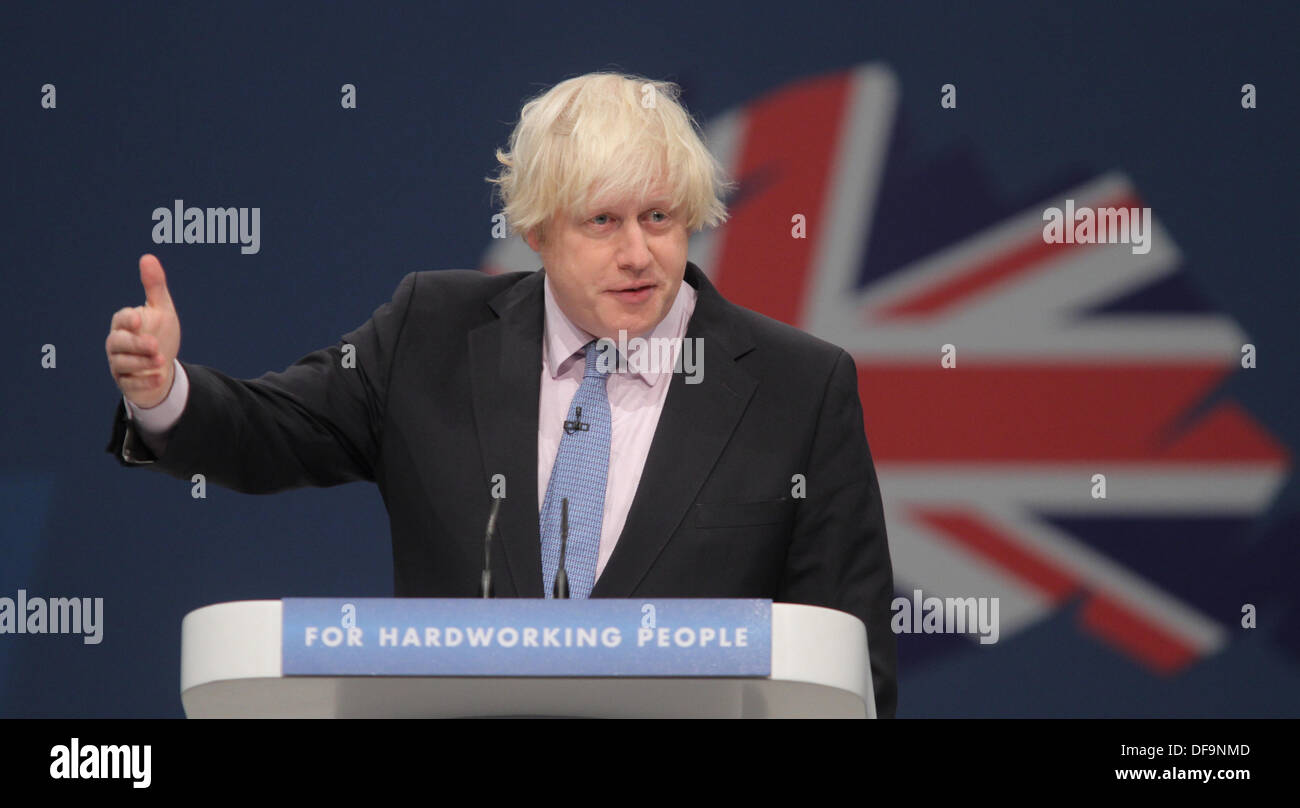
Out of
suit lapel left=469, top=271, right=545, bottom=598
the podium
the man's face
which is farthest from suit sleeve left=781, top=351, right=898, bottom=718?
the podium

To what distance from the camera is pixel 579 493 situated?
7.08ft

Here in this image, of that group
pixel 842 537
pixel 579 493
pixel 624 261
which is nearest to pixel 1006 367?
pixel 842 537

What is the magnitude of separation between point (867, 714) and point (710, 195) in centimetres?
99

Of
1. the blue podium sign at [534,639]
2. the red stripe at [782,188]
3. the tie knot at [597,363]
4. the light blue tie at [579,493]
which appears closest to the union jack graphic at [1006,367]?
the red stripe at [782,188]

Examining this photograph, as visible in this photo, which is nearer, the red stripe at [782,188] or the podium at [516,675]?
the podium at [516,675]

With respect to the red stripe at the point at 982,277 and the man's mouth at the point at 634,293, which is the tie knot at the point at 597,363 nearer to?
the man's mouth at the point at 634,293

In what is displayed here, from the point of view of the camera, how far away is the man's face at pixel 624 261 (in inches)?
89.0

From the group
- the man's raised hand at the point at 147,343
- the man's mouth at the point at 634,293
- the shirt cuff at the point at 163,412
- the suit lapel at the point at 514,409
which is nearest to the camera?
the man's raised hand at the point at 147,343

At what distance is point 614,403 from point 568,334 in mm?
121

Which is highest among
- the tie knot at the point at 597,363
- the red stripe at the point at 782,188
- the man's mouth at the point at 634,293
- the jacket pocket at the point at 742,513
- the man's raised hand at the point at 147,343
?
the red stripe at the point at 782,188

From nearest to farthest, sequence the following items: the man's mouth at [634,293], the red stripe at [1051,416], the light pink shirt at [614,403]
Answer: the light pink shirt at [614,403], the man's mouth at [634,293], the red stripe at [1051,416]

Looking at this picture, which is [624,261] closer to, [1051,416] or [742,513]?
[742,513]
